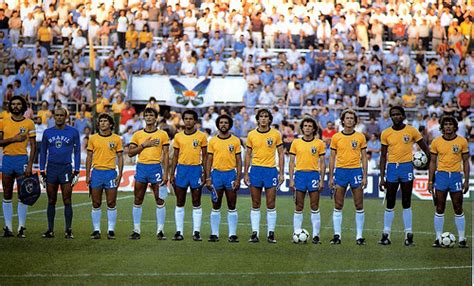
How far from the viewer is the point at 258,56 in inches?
1267

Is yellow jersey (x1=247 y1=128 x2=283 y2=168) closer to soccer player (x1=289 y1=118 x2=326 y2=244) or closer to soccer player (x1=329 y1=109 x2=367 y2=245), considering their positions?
soccer player (x1=289 y1=118 x2=326 y2=244)

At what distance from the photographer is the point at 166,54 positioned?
1233 inches

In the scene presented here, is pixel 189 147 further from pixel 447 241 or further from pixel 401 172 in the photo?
pixel 447 241

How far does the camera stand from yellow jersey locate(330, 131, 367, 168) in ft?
53.4

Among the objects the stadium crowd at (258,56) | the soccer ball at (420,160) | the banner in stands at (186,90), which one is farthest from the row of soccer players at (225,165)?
the banner in stands at (186,90)

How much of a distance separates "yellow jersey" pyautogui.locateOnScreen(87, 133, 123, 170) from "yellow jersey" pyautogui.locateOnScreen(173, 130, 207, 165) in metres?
0.98

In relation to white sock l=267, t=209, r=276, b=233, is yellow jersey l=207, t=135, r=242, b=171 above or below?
above

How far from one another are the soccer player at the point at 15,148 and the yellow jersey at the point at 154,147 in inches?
65.7

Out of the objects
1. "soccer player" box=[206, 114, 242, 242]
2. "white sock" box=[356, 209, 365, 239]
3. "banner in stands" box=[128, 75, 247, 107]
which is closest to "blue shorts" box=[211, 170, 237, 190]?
"soccer player" box=[206, 114, 242, 242]

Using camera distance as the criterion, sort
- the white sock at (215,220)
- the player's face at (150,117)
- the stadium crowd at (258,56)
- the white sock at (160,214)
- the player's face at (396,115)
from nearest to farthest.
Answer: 1. the player's face at (396,115)
2. the player's face at (150,117)
3. the white sock at (215,220)
4. the white sock at (160,214)
5. the stadium crowd at (258,56)

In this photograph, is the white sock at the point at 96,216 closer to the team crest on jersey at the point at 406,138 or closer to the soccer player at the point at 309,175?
the soccer player at the point at 309,175

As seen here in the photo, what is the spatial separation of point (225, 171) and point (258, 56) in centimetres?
1617

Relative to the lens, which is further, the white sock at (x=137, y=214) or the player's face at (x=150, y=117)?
the white sock at (x=137, y=214)

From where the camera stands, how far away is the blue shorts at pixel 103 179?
16.3 metres
